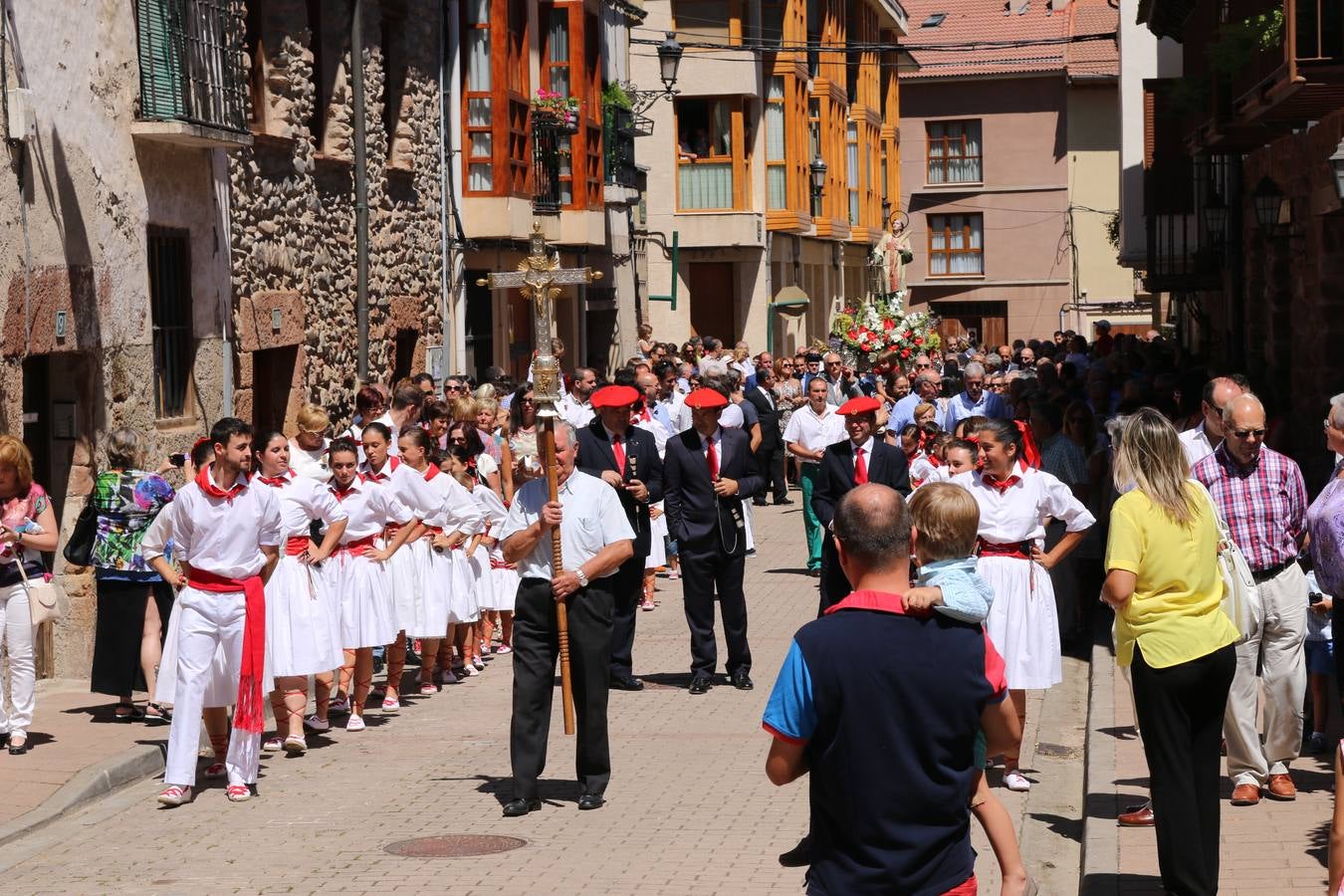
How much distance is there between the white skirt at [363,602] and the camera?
12250 millimetres

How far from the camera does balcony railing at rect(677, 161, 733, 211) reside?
138 ft

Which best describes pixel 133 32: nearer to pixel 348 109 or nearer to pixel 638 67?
pixel 348 109

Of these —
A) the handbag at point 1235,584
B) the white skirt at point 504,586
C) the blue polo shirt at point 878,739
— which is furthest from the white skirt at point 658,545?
the blue polo shirt at point 878,739

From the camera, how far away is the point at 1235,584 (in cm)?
835

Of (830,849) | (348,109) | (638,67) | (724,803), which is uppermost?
(638,67)

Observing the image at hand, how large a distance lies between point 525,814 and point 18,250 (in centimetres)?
588

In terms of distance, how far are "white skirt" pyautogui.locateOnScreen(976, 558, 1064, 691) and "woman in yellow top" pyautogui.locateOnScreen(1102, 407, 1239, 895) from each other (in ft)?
7.70

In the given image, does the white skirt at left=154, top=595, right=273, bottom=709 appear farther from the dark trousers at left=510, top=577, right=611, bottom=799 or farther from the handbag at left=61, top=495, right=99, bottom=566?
the handbag at left=61, top=495, right=99, bottom=566

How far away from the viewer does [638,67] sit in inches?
1660

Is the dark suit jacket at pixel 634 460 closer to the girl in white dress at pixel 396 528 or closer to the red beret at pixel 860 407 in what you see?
the girl in white dress at pixel 396 528

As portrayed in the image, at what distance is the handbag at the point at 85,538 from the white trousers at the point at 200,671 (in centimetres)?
198

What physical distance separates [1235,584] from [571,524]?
325cm

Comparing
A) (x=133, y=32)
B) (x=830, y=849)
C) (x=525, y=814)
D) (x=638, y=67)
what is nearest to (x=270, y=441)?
(x=525, y=814)

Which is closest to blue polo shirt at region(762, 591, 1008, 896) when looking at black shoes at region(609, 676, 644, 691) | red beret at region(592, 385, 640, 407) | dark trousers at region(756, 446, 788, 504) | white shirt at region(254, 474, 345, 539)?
white shirt at region(254, 474, 345, 539)
